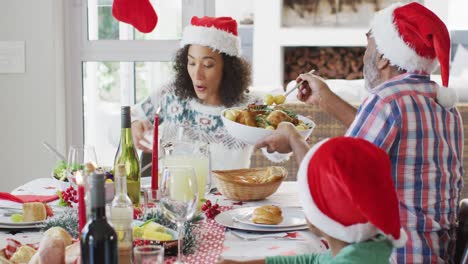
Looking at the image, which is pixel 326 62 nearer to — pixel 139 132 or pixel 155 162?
pixel 139 132

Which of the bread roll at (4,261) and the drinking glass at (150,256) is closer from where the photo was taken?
the drinking glass at (150,256)

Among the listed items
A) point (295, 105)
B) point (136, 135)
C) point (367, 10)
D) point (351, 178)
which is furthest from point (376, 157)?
point (367, 10)

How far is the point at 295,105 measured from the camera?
3.88m

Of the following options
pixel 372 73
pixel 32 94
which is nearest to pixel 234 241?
pixel 372 73

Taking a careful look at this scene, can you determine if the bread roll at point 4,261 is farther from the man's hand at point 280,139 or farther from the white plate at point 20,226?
the man's hand at point 280,139

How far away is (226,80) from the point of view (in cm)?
293

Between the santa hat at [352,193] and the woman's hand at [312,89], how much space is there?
0.98 meters

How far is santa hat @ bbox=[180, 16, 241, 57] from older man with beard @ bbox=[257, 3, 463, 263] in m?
1.05

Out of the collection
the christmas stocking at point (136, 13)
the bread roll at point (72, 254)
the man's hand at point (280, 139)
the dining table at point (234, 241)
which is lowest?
the dining table at point (234, 241)

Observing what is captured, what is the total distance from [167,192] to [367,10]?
20.4 feet

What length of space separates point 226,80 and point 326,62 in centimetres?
472

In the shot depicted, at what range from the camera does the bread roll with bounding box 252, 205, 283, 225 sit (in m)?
1.78

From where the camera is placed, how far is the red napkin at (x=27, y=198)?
6.54ft

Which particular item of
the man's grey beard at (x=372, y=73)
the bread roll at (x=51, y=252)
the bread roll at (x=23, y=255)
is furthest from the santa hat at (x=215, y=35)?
the bread roll at (x=51, y=252)
